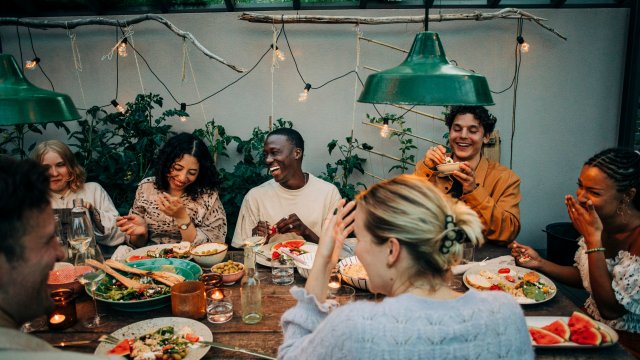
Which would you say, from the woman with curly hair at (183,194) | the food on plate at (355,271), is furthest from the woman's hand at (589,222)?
the woman with curly hair at (183,194)

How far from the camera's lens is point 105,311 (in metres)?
2.03

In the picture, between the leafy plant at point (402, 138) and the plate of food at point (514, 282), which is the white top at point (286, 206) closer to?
the plate of food at point (514, 282)

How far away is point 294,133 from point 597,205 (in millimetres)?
2061

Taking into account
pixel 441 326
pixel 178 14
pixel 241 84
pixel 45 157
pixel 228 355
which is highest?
pixel 178 14

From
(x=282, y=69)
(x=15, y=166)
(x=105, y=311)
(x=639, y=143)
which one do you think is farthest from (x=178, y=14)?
(x=639, y=143)

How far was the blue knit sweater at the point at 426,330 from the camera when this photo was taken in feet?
3.95

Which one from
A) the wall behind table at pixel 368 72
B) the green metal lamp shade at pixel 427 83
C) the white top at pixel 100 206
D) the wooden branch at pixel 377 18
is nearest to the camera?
the green metal lamp shade at pixel 427 83

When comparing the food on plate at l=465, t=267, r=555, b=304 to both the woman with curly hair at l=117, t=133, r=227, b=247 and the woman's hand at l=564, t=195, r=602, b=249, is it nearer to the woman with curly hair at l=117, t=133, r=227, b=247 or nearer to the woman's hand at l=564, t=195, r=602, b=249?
the woman's hand at l=564, t=195, r=602, b=249

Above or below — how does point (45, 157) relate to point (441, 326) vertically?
above

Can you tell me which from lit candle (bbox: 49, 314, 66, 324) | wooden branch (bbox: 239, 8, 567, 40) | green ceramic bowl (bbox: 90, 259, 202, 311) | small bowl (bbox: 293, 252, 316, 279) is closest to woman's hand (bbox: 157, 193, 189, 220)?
green ceramic bowl (bbox: 90, 259, 202, 311)

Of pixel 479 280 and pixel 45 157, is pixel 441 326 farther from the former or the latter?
pixel 45 157

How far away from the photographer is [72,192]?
3385mm

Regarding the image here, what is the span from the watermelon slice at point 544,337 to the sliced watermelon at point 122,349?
1566 millimetres

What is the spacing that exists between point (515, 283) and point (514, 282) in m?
0.01
